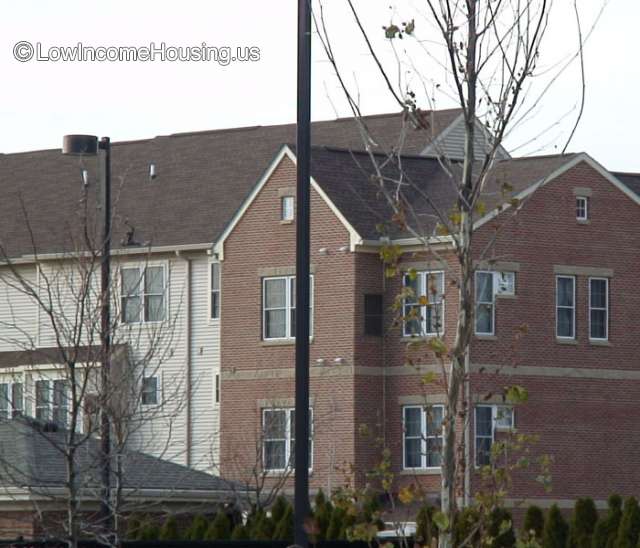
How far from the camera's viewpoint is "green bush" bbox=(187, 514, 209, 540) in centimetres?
3056

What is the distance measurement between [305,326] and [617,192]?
32721mm

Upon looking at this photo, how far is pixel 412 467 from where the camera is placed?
43.3 metres

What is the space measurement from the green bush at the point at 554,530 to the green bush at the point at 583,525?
22 cm

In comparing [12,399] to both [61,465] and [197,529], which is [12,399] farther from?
[197,529]

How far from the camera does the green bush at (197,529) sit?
100ft

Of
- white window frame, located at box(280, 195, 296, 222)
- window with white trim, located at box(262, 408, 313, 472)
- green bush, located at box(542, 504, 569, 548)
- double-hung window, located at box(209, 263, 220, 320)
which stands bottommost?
green bush, located at box(542, 504, 569, 548)

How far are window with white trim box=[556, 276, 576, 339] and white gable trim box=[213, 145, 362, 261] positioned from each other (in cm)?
556

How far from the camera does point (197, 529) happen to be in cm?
3077

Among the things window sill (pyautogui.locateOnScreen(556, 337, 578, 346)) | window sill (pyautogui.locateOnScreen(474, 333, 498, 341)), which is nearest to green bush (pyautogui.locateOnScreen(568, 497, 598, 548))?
window sill (pyautogui.locateOnScreen(474, 333, 498, 341))

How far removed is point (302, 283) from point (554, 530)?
69.4 ft

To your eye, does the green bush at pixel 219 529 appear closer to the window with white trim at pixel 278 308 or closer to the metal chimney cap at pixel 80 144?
the metal chimney cap at pixel 80 144

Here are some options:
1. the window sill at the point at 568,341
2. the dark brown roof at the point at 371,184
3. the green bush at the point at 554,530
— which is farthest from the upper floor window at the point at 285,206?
the green bush at the point at 554,530

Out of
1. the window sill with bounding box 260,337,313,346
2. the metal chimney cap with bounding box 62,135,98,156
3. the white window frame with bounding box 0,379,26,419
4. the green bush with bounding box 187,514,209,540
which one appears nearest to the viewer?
the white window frame with bounding box 0,379,26,419

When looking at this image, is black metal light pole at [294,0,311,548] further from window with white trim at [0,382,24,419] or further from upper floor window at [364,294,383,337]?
upper floor window at [364,294,383,337]
